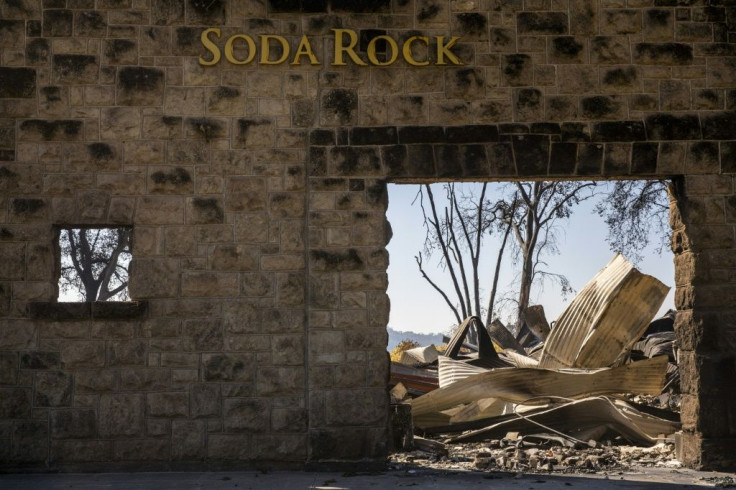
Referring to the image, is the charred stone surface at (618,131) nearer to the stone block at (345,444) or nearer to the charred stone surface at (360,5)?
the charred stone surface at (360,5)

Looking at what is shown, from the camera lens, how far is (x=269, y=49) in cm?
855

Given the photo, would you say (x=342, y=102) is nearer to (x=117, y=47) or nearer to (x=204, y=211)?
(x=204, y=211)

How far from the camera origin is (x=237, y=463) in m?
8.14

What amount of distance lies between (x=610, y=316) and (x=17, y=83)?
7418mm

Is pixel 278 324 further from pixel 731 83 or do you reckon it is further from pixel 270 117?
pixel 731 83

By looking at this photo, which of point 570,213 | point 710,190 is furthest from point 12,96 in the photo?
point 570,213

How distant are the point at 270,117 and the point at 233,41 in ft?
2.74

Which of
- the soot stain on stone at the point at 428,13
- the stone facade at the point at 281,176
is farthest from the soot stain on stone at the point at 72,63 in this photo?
the soot stain on stone at the point at 428,13

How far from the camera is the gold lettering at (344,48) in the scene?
8.50 meters

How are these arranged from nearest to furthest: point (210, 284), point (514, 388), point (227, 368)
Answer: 1. point (227, 368)
2. point (210, 284)
3. point (514, 388)

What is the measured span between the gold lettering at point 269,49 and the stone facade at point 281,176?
Result: 0.26ft

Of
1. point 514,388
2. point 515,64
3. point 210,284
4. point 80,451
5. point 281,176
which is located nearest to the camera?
point 80,451

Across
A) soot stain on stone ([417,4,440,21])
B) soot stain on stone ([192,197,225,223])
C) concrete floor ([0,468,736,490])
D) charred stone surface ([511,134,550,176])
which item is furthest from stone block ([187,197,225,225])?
charred stone surface ([511,134,550,176])

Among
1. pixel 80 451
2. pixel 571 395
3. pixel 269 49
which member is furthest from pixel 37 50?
pixel 571 395
